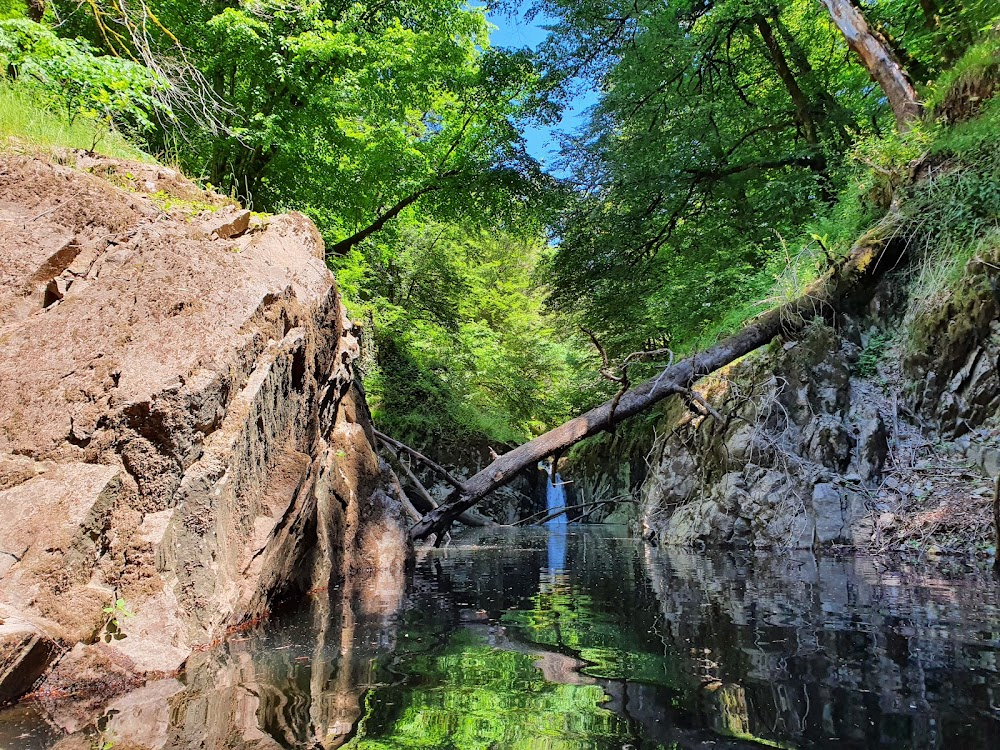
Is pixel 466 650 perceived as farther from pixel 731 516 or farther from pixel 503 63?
pixel 503 63

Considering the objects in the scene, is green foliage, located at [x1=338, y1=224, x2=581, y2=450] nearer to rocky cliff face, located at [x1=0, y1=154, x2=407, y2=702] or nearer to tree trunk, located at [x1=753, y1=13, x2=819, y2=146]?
tree trunk, located at [x1=753, y1=13, x2=819, y2=146]

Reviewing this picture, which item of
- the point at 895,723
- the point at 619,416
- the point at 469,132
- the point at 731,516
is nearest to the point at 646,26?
the point at 469,132

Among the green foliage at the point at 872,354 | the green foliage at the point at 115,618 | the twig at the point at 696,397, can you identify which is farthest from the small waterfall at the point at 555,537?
the green foliage at the point at 872,354

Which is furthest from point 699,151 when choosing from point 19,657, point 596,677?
point 19,657

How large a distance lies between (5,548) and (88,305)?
1573 millimetres

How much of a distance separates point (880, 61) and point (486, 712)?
10.2m

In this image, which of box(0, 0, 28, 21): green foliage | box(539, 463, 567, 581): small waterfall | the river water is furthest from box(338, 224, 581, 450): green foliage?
the river water

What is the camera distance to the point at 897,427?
7.04 m

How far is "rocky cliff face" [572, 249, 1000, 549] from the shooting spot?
614cm

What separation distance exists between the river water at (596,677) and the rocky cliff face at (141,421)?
38 centimetres

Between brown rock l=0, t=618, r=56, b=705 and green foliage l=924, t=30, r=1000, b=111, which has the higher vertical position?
green foliage l=924, t=30, r=1000, b=111

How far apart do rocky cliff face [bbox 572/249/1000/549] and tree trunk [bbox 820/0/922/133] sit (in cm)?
251

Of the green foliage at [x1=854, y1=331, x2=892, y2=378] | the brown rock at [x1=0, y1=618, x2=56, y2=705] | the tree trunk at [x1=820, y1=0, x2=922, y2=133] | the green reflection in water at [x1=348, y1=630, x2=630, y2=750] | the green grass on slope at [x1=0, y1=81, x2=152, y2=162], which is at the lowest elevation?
the green reflection in water at [x1=348, y1=630, x2=630, y2=750]

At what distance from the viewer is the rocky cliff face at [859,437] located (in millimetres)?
6137
